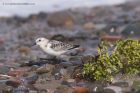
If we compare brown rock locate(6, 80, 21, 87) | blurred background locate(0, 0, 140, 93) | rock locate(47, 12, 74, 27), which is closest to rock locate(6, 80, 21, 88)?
brown rock locate(6, 80, 21, 87)

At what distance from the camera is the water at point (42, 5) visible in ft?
55.2

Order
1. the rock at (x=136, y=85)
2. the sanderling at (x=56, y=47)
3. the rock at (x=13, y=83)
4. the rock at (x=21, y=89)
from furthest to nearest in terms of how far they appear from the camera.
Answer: the sanderling at (x=56, y=47) → the rock at (x=13, y=83) → the rock at (x=21, y=89) → the rock at (x=136, y=85)

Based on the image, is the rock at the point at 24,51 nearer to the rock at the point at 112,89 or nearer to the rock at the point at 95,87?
the rock at the point at 95,87

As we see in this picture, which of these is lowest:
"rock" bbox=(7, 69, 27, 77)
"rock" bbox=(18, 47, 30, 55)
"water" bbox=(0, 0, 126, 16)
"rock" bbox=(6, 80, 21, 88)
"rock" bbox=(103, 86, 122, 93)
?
"rock" bbox=(103, 86, 122, 93)

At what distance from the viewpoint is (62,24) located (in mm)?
15781

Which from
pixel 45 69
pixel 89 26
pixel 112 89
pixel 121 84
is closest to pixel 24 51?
pixel 45 69

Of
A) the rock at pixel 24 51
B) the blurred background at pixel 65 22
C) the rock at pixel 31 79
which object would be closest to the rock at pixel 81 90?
the rock at pixel 31 79

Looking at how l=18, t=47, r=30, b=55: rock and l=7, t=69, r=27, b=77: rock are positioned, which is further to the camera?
l=18, t=47, r=30, b=55: rock

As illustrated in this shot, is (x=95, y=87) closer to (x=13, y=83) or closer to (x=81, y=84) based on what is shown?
(x=81, y=84)

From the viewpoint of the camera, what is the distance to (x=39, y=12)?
17344 mm

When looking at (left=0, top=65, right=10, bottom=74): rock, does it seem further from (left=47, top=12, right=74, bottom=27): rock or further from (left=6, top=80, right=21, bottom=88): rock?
(left=47, top=12, right=74, bottom=27): rock

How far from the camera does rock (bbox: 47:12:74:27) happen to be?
15812 mm

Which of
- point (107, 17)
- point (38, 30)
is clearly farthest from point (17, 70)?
point (107, 17)

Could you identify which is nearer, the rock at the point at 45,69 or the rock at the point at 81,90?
the rock at the point at 81,90
